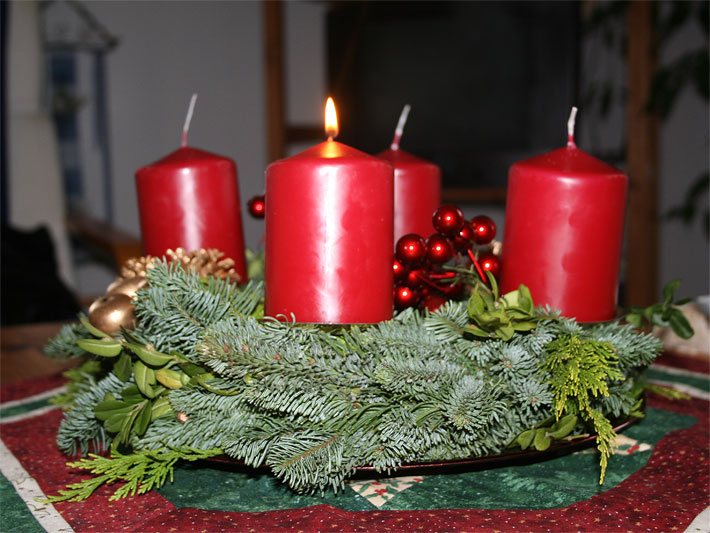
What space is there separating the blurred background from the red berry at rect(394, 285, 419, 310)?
7.84 ft

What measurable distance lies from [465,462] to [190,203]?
0.32 metres

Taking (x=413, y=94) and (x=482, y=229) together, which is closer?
(x=482, y=229)

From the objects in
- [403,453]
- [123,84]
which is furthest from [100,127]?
[403,453]

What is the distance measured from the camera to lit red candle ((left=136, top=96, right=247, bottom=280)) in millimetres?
611

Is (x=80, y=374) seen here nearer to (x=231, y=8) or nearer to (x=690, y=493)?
(x=690, y=493)

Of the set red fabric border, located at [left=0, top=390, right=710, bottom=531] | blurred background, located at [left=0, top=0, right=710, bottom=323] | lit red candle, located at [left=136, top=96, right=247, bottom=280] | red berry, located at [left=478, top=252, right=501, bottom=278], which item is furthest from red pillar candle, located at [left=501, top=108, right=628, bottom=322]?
blurred background, located at [left=0, top=0, right=710, bottom=323]

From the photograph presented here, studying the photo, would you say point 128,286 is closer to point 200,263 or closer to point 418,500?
point 200,263

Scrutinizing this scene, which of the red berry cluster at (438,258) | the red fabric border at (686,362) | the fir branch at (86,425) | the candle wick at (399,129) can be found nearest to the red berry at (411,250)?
the red berry cluster at (438,258)

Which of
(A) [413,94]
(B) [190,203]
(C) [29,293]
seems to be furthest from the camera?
(A) [413,94]

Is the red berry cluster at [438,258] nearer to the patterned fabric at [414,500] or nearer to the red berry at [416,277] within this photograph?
the red berry at [416,277]

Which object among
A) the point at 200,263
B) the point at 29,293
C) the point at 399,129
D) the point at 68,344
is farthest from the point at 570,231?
the point at 29,293

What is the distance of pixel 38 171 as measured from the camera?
2242mm

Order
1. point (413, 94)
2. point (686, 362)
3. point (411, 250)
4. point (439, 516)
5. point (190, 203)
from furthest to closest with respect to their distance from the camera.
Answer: point (413, 94), point (686, 362), point (190, 203), point (411, 250), point (439, 516)

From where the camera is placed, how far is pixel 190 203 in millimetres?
612
